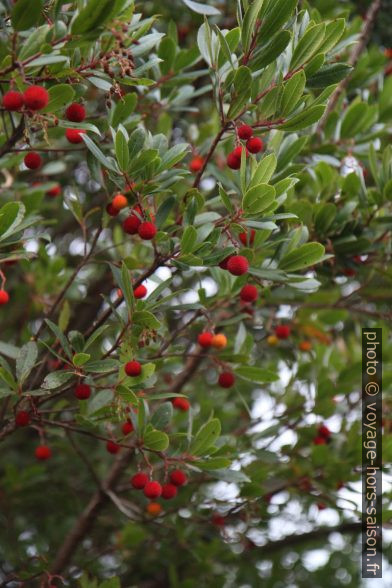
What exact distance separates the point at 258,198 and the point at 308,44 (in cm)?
43

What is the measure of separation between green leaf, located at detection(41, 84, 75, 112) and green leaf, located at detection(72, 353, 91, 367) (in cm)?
61

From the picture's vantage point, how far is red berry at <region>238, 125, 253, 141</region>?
169 centimetres

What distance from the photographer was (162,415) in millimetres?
1962

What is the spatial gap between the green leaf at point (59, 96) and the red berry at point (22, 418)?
0.85 meters

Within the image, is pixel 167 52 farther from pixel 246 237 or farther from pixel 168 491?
pixel 168 491

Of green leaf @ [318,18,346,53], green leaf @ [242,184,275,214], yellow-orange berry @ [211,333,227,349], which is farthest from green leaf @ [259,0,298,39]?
yellow-orange berry @ [211,333,227,349]

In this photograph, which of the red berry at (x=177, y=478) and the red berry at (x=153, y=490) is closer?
the red berry at (x=153, y=490)

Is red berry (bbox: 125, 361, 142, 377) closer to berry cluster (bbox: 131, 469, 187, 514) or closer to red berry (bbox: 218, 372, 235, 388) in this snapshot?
berry cluster (bbox: 131, 469, 187, 514)

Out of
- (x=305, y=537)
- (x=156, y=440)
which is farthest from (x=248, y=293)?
(x=305, y=537)

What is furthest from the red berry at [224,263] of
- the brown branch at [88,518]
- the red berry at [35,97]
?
the brown branch at [88,518]

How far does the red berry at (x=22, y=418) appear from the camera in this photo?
1923 mm

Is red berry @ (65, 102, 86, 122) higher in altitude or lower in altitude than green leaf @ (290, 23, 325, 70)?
lower

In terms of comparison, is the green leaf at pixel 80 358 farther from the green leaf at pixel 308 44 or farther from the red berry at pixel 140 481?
the green leaf at pixel 308 44

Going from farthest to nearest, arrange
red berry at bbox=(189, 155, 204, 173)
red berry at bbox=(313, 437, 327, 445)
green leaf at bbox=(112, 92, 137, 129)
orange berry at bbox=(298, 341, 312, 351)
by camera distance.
Answer: orange berry at bbox=(298, 341, 312, 351)
red berry at bbox=(313, 437, 327, 445)
red berry at bbox=(189, 155, 204, 173)
green leaf at bbox=(112, 92, 137, 129)
